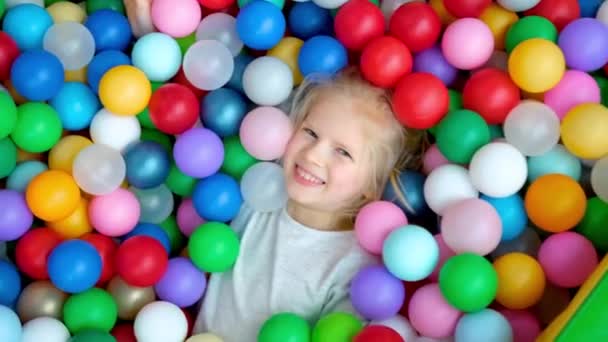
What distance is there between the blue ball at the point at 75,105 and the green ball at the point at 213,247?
317mm

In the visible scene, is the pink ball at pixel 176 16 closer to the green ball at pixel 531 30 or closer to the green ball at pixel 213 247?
the green ball at pixel 213 247

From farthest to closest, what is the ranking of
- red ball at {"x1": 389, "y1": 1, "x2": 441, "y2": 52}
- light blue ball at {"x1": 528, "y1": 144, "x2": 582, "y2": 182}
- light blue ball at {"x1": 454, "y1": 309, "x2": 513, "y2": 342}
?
red ball at {"x1": 389, "y1": 1, "x2": 441, "y2": 52}, light blue ball at {"x1": 528, "y1": 144, "x2": 582, "y2": 182}, light blue ball at {"x1": 454, "y1": 309, "x2": 513, "y2": 342}

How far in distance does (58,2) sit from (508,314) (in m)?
1.12

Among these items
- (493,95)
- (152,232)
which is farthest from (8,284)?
(493,95)

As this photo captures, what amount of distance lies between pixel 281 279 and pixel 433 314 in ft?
1.03

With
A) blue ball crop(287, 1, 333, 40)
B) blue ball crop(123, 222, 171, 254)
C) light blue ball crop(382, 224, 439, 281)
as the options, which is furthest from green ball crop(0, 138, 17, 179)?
light blue ball crop(382, 224, 439, 281)

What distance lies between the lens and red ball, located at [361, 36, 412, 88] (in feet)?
4.85

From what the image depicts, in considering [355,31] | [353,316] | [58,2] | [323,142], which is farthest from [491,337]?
[58,2]

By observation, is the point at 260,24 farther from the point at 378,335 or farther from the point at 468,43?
the point at 378,335

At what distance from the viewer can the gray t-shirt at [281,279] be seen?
4.96 ft

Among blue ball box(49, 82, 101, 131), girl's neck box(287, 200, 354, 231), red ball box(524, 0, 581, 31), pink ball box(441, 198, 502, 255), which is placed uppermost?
red ball box(524, 0, 581, 31)

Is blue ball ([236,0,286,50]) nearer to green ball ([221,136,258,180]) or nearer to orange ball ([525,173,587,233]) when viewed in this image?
green ball ([221,136,258,180])

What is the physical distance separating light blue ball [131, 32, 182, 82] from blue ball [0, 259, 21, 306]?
0.46m

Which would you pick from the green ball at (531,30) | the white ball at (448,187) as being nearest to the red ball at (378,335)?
the white ball at (448,187)
